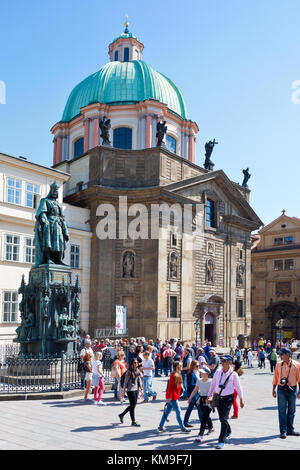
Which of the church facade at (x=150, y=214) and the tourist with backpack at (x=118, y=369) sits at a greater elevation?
the church facade at (x=150, y=214)

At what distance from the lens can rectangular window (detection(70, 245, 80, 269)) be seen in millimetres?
33469

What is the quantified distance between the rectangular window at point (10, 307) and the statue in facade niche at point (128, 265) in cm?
873

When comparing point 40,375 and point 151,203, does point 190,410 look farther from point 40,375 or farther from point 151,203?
point 151,203

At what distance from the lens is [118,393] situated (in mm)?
15172

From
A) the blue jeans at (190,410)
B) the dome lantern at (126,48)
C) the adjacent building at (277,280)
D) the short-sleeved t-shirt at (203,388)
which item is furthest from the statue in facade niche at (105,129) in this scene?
the adjacent building at (277,280)

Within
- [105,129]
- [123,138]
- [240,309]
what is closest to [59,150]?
[123,138]

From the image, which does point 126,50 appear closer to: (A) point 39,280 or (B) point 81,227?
(B) point 81,227

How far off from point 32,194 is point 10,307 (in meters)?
7.42

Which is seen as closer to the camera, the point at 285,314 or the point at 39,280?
the point at 39,280

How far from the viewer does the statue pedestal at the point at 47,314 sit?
16.7 m

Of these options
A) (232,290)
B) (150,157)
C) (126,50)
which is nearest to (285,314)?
(232,290)

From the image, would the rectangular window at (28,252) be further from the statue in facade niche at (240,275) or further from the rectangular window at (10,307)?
the statue in facade niche at (240,275)

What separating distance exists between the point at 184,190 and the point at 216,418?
25975 mm
